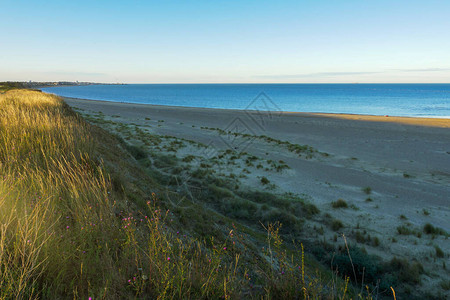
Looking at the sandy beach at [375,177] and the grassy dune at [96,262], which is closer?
the grassy dune at [96,262]

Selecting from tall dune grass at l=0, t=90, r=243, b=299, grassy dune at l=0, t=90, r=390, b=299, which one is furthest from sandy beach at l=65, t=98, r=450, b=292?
tall dune grass at l=0, t=90, r=243, b=299

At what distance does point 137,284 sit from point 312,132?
26151 mm

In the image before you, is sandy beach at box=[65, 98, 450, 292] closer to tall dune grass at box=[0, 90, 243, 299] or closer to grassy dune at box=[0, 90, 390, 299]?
grassy dune at box=[0, 90, 390, 299]

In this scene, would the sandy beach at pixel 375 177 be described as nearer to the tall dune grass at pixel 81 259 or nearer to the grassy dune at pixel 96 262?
the grassy dune at pixel 96 262

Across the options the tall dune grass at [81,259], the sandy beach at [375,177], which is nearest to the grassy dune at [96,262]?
the tall dune grass at [81,259]

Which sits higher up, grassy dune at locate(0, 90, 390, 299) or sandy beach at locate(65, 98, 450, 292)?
grassy dune at locate(0, 90, 390, 299)

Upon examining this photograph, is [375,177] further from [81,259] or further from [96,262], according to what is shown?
[81,259]

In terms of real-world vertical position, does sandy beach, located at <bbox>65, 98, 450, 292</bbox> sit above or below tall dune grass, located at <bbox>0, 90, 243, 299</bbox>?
below

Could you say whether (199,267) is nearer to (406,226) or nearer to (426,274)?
(426,274)

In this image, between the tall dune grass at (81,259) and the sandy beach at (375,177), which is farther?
the sandy beach at (375,177)

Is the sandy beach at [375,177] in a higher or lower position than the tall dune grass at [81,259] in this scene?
lower

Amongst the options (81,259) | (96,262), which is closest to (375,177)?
(96,262)

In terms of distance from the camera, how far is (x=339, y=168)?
1384 cm

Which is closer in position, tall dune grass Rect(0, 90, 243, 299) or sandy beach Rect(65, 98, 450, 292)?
tall dune grass Rect(0, 90, 243, 299)
